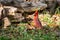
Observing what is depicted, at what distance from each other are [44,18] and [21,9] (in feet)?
2.58

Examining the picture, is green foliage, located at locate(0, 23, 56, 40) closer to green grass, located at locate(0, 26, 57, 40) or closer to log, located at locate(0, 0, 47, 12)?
green grass, located at locate(0, 26, 57, 40)

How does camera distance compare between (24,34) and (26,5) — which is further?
(26,5)

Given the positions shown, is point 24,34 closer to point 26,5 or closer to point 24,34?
point 24,34

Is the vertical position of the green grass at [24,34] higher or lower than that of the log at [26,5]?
lower

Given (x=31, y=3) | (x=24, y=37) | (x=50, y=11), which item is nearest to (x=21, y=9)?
(x=31, y=3)

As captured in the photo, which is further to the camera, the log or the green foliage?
the log

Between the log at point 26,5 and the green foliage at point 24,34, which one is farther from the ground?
the log at point 26,5

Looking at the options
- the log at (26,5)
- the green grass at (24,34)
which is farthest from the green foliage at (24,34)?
the log at (26,5)

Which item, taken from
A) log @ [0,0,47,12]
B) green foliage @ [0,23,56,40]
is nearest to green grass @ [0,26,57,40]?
green foliage @ [0,23,56,40]

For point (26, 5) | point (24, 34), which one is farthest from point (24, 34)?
point (26, 5)

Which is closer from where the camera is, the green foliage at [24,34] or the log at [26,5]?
the green foliage at [24,34]

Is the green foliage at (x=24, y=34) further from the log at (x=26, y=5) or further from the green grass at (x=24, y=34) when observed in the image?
the log at (x=26, y=5)

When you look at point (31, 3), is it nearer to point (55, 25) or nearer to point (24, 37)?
point (55, 25)

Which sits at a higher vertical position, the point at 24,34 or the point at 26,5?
the point at 26,5
